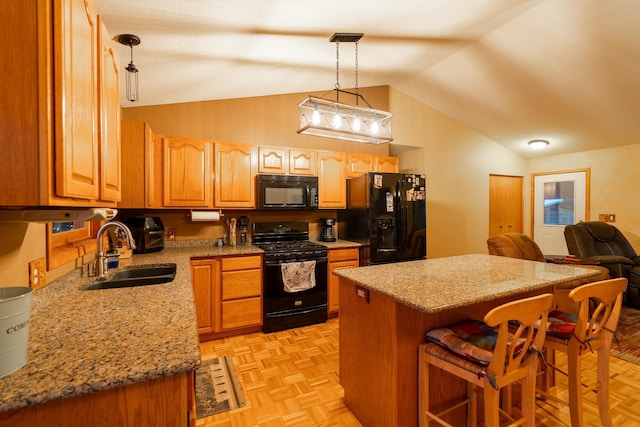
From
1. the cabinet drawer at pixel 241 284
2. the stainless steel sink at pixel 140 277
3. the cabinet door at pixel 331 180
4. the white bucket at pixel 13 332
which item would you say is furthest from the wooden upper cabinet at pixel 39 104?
the cabinet door at pixel 331 180

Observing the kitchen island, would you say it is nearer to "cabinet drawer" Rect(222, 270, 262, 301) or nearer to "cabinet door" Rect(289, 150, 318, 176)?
"cabinet drawer" Rect(222, 270, 262, 301)

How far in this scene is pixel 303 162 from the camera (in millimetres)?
3598

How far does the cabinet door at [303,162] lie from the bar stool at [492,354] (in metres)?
2.48

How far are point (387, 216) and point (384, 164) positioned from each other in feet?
2.92

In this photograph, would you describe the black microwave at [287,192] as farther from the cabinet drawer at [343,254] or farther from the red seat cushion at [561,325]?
the red seat cushion at [561,325]

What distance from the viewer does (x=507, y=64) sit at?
10.9 ft

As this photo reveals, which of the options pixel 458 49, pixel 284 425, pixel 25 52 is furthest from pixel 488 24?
pixel 284 425

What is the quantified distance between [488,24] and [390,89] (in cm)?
193

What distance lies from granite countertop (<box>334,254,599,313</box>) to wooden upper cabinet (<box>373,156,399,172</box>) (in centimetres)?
203

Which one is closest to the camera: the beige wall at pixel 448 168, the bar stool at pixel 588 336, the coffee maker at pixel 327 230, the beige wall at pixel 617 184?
the bar stool at pixel 588 336

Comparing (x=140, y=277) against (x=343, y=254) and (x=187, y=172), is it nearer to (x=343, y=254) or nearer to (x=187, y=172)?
(x=187, y=172)

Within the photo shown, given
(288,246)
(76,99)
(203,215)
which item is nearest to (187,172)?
(203,215)

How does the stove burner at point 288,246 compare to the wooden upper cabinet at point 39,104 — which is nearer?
the wooden upper cabinet at point 39,104

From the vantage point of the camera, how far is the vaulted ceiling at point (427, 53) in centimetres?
194
